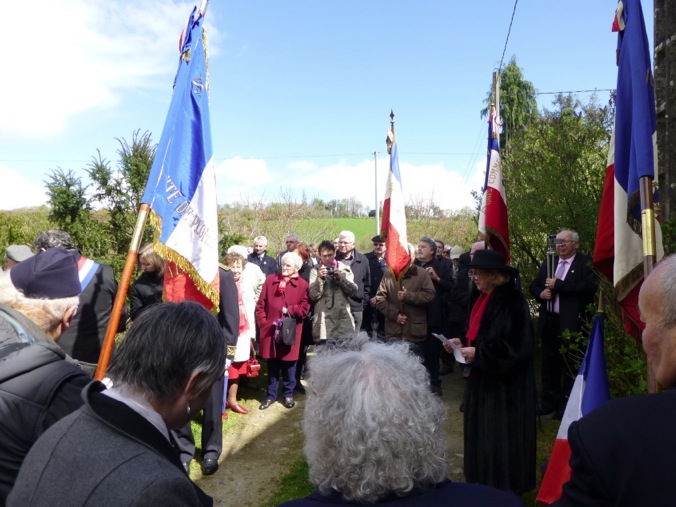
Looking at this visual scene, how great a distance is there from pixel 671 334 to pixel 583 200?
680cm

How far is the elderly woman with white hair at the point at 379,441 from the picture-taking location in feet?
4.23

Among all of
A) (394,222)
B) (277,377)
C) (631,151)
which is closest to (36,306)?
(631,151)

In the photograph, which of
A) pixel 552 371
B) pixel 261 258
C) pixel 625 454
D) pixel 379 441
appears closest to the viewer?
pixel 625 454

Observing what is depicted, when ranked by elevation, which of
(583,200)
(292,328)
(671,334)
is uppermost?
(583,200)

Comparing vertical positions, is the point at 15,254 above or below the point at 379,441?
above

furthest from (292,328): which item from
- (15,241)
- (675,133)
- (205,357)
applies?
(15,241)

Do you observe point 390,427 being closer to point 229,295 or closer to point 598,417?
point 598,417

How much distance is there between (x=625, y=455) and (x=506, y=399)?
2.58m

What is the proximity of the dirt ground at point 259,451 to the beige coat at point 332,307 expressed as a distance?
101cm

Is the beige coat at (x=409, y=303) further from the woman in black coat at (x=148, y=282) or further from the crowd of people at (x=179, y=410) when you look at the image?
the crowd of people at (x=179, y=410)

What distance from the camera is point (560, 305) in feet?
18.8

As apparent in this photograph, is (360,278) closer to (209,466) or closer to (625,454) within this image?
(209,466)

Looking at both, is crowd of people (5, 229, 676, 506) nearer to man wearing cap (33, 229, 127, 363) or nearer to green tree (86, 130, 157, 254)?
man wearing cap (33, 229, 127, 363)

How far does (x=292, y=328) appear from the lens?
6.21 m
